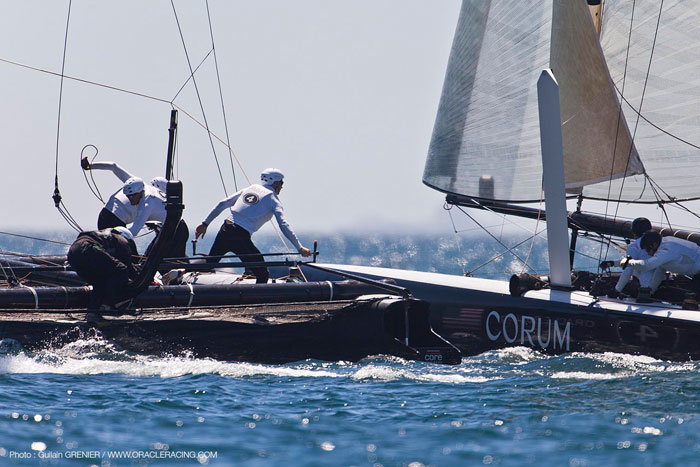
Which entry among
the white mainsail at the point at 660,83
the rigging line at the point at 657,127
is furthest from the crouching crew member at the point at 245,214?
the rigging line at the point at 657,127

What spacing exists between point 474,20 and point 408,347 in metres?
7.02

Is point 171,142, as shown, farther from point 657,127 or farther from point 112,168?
point 657,127

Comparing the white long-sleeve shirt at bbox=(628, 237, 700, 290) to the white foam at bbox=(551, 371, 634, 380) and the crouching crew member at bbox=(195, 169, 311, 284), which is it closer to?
the white foam at bbox=(551, 371, 634, 380)

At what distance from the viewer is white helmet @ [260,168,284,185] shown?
1096cm

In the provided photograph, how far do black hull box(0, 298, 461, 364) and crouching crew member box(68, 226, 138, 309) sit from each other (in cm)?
27

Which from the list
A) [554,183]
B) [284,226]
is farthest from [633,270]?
[284,226]

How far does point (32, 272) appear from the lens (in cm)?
975

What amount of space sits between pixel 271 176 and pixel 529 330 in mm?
3337

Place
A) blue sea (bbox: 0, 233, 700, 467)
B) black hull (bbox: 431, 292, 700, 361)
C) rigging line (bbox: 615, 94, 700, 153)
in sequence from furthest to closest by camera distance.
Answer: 1. rigging line (bbox: 615, 94, 700, 153)
2. black hull (bbox: 431, 292, 700, 361)
3. blue sea (bbox: 0, 233, 700, 467)

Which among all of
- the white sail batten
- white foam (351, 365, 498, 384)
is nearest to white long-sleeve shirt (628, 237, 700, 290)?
white foam (351, 365, 498, 384)

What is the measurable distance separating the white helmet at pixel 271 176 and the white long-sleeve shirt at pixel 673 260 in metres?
3.96

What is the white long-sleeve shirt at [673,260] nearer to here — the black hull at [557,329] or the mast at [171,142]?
the black hull at [557,329]

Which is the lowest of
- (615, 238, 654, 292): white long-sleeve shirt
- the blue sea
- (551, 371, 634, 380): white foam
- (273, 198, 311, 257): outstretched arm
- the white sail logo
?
the blue sea

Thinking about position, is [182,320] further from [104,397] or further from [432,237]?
[432,237]
